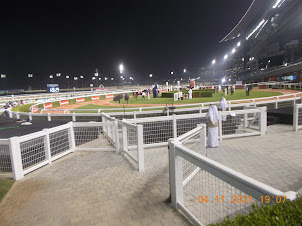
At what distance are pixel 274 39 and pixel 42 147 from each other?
83939 millimetres

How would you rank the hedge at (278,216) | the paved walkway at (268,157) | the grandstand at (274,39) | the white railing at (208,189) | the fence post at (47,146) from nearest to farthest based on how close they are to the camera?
the hedge at (278,216)
the white railing at (208,189)
the paved walkway at (268,157)
the fence post at (47,146)
the grandstand at (274,39)

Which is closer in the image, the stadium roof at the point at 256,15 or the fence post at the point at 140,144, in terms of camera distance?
the fence post at the point at 140,144

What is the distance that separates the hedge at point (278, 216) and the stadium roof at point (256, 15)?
75.6 metres

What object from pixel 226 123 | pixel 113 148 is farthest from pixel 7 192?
pixel 226 123

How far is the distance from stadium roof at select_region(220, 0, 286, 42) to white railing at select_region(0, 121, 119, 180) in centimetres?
7299

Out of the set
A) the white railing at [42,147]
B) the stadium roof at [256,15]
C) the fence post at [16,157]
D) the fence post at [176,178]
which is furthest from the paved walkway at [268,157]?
the stadium roof at [256,15]

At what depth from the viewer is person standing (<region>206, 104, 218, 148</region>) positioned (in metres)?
7.15

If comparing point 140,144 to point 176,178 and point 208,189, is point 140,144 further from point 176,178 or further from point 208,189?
point 208,189

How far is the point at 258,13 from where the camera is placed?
8700 centimetres

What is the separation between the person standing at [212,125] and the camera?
23.5 feet

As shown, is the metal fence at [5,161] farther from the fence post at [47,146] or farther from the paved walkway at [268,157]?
the paved walkway at [268,157]

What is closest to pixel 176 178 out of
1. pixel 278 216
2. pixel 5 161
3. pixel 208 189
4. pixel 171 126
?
pixel 208 189

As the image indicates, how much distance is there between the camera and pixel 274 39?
71938 mm

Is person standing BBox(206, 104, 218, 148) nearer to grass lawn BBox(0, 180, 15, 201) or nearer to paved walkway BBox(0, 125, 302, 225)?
paved walkway BBox(0, 125, 302, 225)
